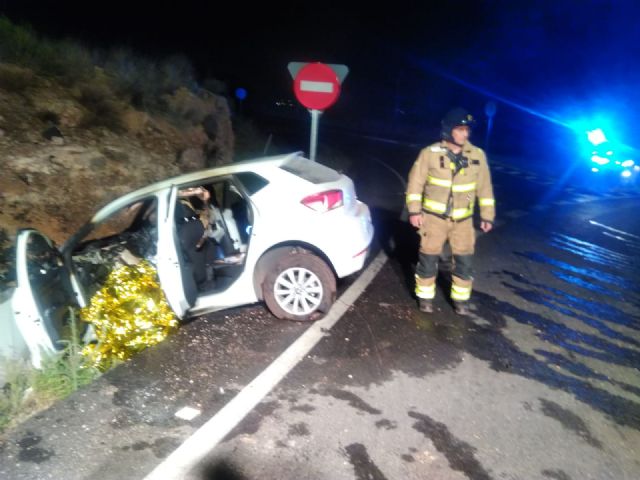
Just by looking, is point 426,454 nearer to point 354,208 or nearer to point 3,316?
point 354,208

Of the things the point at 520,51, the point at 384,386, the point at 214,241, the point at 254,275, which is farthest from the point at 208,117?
the point at 520,51

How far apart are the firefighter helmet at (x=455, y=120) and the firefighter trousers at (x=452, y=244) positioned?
788 millimetres

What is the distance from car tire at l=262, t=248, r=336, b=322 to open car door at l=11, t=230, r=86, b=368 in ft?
5.35

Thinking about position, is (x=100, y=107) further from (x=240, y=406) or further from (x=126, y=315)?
(x=240, y=406)

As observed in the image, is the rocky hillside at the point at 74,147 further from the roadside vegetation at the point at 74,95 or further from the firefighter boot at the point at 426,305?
the firefighter boot at the point at 426,305

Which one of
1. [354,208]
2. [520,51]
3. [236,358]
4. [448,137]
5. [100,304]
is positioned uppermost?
[520,51]

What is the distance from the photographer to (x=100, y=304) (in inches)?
173

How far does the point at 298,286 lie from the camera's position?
501cm

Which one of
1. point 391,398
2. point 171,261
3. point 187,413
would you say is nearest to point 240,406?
point 187,413

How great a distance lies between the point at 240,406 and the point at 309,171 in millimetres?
2393

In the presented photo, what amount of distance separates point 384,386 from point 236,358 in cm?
119

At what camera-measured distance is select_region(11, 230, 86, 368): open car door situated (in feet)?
12.7

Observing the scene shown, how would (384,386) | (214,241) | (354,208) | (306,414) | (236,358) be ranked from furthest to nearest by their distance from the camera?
(214,241), (354,208), (236,358), (384,386), (306,414)

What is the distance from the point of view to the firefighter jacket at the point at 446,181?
16.6ft
